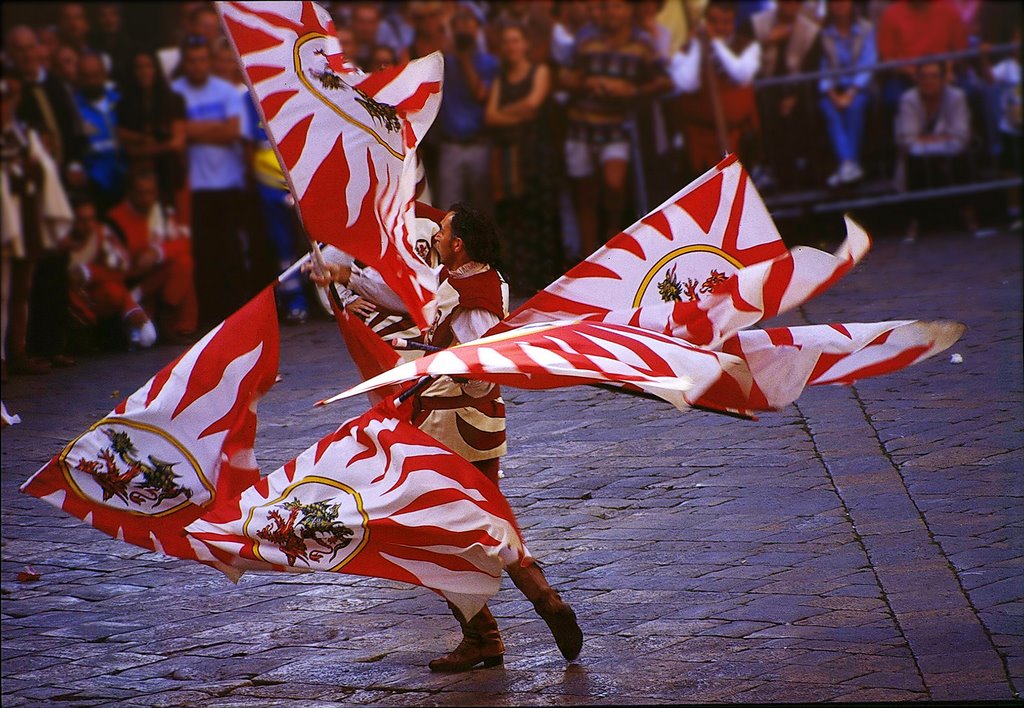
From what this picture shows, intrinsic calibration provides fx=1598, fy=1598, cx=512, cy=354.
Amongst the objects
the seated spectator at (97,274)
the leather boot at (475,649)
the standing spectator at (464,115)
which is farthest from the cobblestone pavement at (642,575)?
the standing spectator at (464,115)

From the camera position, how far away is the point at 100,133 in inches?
432

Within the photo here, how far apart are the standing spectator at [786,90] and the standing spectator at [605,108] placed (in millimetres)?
1177

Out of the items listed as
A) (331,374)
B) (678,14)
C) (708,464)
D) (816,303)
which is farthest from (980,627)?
(678,14)

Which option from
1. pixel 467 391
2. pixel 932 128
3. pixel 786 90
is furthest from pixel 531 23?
pixel 467 391

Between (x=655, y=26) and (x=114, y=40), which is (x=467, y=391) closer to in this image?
(x=114, y=40)

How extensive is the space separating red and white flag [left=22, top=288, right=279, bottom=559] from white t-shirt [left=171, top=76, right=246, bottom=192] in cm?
625

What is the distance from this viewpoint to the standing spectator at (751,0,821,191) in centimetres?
1332

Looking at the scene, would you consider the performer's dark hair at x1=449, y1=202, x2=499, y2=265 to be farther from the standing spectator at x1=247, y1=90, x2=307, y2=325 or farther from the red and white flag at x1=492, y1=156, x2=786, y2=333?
the standing spectator at x1=247, y1=90, x2=307, y2=325

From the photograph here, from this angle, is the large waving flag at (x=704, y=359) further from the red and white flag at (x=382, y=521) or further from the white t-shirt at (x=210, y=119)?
the white t-shirt at (x=210, y=119)

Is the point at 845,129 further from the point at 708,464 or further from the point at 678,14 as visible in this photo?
the point at 708,464

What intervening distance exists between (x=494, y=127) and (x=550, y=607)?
7528mm

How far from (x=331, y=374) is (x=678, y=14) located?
545cm

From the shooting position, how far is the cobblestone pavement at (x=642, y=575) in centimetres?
512

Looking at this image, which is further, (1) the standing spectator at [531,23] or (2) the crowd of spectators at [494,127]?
(1) the standing spectator at [531,23]
